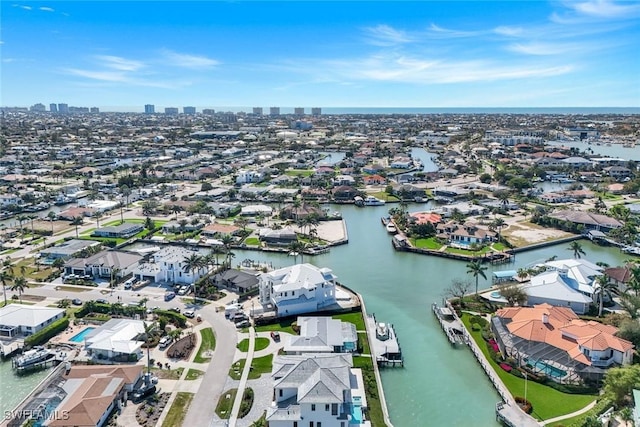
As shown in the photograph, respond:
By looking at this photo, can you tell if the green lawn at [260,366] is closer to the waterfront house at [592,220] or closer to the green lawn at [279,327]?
the green lawn at [279,327]

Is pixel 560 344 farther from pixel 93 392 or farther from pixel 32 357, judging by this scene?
pixel 32 357

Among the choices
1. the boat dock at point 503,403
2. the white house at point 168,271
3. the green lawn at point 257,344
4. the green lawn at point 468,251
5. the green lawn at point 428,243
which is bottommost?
the boat dock at point 503,403

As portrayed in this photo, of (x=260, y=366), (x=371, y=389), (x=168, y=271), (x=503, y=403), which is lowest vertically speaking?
(x=503, y=403)

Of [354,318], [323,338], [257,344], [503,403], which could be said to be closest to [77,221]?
[257,344]

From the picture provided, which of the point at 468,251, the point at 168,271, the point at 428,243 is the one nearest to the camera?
the point at 168,271

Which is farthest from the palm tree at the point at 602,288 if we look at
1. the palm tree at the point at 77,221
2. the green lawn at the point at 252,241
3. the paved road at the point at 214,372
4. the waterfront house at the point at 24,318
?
the palm tree at the point at 77,221

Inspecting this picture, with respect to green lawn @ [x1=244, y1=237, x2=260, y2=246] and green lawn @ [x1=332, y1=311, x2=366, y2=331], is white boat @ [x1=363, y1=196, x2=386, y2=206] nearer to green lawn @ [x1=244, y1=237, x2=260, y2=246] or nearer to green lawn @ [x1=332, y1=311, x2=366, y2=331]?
green lawn @ [x1=244, y1=237, x2=260, y2=246]

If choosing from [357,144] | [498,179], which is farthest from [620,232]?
[357,144]
